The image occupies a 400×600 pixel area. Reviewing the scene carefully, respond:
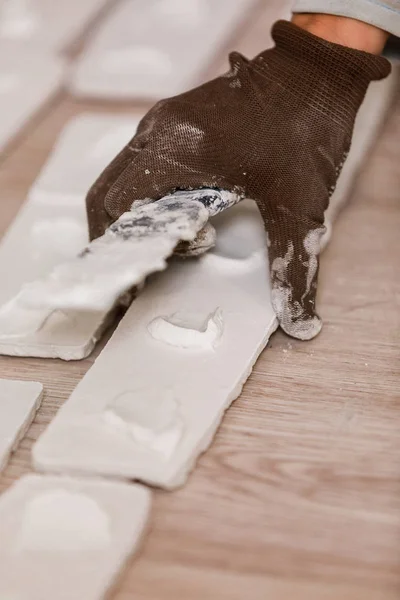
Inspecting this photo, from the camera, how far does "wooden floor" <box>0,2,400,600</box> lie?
2.48 ft

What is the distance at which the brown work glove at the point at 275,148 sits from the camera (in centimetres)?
101

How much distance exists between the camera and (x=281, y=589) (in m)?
0.74

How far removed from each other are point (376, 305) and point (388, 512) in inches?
15.1

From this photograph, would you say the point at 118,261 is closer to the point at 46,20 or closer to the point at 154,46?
the point at 154,46

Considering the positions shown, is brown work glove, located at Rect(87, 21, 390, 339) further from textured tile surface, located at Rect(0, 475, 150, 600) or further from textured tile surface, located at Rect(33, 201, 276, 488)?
textured tile surface, located at Rect(0, 475, 150, 600)

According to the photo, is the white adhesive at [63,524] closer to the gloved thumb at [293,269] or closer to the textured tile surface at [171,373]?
the textured tile surface at [171,373]

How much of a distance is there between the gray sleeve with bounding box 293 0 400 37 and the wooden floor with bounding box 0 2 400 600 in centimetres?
35

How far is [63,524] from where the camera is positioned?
0.79 meters

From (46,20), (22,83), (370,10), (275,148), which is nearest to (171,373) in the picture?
(275,148)

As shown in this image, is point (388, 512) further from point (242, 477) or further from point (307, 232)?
point (307, 232)

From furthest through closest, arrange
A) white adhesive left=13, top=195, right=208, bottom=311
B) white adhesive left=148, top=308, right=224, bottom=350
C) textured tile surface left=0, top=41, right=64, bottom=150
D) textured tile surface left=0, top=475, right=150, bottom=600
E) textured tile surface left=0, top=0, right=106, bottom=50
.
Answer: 1. textured tile surface left=0, top=0, right=106, bottom=50
2. textured tile surface left=0, top=41, right=64, bottom=150
3. white adhesive left=148, top=308, right=224, bottom=350
4. white adhesive left=13, top=195, right=208, bottom=311
5. textured tile surface left=0, top=475, right=150, bottom=600

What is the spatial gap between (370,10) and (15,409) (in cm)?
77

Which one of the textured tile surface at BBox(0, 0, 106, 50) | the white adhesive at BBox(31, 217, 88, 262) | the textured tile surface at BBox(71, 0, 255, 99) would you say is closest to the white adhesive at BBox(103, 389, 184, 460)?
the white adhesive at BBox(31, 217, 88, 262)

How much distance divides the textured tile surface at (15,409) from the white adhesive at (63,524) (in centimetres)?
11
